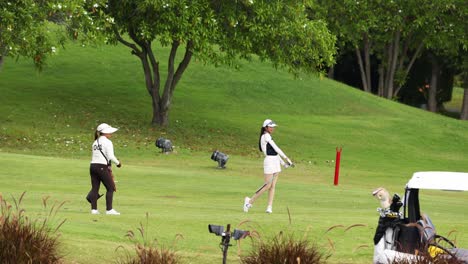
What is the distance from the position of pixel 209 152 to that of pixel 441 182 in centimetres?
3326

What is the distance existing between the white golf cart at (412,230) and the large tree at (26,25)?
25.2 metres

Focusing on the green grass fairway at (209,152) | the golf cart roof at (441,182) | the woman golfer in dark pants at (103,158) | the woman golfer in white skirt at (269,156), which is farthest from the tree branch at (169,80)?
the golf cart roof at (441,182)

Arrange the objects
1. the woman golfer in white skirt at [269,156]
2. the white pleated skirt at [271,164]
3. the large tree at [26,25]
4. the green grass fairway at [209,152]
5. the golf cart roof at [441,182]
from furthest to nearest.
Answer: the large tree at [26,25] → the white pleated skirt at [271,164] → the woman golfer in white skirt at [269,156] → the green grass fairway at [209,152] → the golf cart roof at [441,182]

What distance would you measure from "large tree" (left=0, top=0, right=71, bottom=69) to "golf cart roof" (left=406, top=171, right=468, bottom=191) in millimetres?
25511

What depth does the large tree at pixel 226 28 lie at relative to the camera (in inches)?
1793

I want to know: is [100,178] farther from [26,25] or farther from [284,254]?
[26,25]

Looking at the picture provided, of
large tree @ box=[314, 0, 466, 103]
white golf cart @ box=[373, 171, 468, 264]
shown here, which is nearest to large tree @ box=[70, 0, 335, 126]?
large tree @ box=[314, 0, 466, 103]

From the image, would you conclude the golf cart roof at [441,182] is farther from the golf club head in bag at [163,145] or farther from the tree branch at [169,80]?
the tree branch at [169,80]

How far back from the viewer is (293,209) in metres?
25.8

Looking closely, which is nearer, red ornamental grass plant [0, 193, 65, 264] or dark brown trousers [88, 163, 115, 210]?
red ornamental grass plant [0, 193, 65, 264]

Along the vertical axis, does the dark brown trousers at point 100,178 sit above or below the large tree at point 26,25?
below

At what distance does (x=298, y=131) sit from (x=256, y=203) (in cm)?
2878

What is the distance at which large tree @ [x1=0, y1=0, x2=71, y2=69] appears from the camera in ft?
124

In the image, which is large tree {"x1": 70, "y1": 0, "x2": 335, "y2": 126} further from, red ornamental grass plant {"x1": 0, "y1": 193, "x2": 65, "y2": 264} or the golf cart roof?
the golf cart roof
